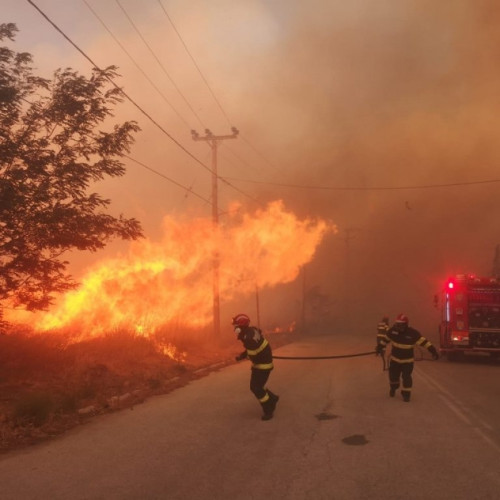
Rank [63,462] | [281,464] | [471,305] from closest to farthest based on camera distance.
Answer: [281,464] → [63,462] → [471,305]

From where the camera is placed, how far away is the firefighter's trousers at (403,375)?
8.66 metres

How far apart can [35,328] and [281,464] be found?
12.3 meters

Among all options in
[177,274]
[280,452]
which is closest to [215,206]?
[177,274]

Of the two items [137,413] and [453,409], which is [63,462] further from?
[453,409]

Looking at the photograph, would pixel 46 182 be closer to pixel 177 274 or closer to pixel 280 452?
pixel 280 452

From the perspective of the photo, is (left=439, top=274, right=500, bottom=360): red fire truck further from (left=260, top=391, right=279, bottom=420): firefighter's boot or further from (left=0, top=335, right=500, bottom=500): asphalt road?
(left=260, top=391, right=279, bottom=420): firefighter's boot

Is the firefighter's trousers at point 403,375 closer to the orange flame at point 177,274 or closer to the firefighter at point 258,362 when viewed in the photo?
the firefighter at point 258,362

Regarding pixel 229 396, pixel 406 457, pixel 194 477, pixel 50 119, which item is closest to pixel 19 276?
pixel 50 119

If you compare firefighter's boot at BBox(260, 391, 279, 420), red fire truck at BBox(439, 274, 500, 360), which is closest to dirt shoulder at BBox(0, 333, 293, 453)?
firefighter's boot at BBox(260, 391, 279, 420)

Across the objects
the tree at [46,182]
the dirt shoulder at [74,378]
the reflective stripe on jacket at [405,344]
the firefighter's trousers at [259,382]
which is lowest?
the dirt shoulder at [74,378]

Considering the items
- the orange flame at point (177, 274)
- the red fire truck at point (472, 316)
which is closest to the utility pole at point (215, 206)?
the orange flame at point (177, 274)

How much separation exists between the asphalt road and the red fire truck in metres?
7.32

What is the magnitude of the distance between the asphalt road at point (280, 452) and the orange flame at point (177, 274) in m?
8.93

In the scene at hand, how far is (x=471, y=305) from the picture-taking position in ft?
55.3
